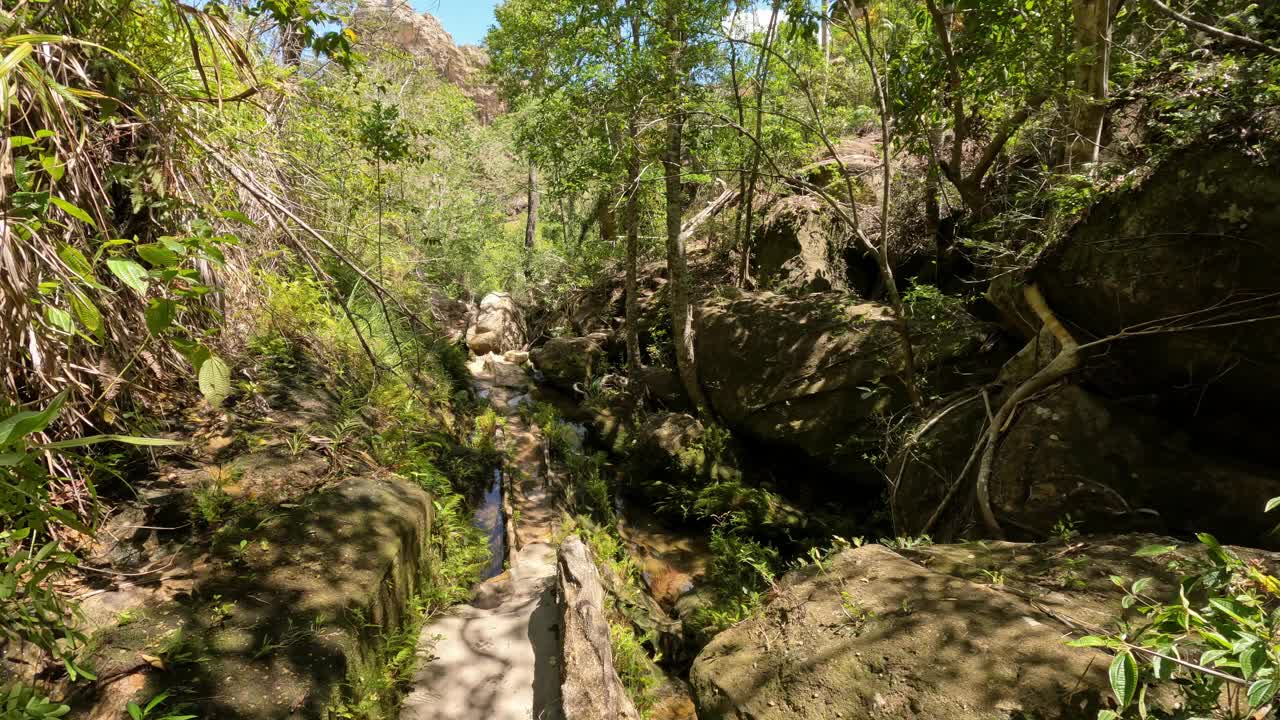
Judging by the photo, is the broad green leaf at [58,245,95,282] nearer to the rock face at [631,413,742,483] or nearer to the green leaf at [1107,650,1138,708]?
the green leaf at [1107,650,1138,708]

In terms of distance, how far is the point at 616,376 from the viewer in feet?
34.7

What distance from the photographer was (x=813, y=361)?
705 centimetres

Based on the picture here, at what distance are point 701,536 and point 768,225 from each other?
20.1 ft

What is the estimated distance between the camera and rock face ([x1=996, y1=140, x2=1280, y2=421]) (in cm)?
326

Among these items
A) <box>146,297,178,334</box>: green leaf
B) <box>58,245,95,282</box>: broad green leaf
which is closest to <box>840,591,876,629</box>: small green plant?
<box>146,297,178,334</box>: green leaf

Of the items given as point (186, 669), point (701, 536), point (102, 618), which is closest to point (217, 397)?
point (186, 669)

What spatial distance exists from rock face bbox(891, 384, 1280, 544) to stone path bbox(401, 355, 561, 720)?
3535 mm

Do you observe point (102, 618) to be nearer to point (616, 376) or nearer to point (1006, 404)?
point (1006, 404)

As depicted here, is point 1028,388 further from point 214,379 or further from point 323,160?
point 323,160

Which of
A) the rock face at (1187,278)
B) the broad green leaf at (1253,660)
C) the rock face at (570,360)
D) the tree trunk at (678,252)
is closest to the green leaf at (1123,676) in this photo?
the broad green leaf at (1253,660)

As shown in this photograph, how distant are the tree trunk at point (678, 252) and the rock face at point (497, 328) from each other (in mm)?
7263

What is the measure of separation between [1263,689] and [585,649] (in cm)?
335

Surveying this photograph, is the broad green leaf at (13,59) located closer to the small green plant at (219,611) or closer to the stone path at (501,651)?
the small green plant at (219,611)

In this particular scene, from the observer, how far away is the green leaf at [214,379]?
1342mm
